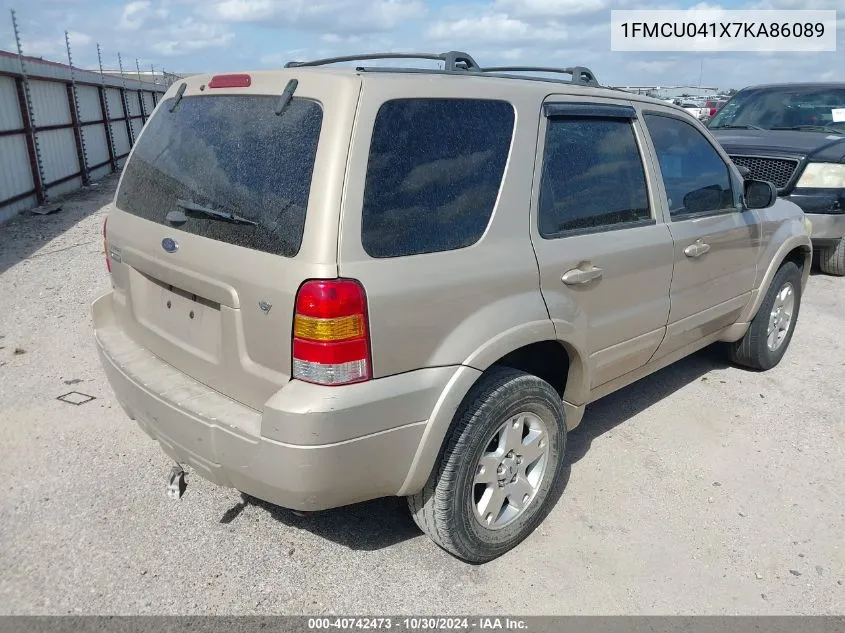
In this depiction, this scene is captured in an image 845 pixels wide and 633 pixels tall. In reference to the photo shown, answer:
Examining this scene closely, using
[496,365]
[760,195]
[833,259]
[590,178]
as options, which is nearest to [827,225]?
[833,259]

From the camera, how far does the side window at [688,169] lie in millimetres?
3492

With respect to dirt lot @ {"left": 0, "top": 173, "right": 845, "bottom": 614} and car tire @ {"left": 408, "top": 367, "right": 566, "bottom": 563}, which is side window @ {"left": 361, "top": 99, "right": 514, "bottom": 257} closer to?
car tire @ {"left": 408, "top": 367, "right": 566, "bottom": 563}

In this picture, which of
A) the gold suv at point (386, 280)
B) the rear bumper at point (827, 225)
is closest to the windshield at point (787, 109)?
the rear bumper at point (827, 225)

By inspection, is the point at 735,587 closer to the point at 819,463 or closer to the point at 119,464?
the point at 819,463

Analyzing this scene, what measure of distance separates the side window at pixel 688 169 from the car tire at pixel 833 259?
461 cm

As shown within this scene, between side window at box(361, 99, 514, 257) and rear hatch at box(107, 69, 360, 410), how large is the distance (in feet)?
0.47

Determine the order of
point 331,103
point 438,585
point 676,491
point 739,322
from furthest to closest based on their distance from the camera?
point 739,322, point 676,491, point 438,585, point 331,103

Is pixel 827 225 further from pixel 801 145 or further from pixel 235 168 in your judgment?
pixel 235 168

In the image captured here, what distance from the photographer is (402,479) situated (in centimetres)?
242

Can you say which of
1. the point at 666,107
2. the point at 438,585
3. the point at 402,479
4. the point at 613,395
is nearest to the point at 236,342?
the point at 402,479

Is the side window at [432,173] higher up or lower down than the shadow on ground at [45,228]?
higher up

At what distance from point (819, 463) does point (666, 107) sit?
6.97ft

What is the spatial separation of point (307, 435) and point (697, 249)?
2.46 m

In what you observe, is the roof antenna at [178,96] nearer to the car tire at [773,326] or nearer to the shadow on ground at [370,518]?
the shadow on ground at [370,518]
